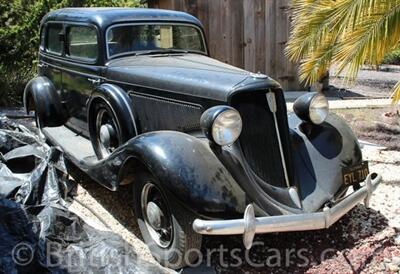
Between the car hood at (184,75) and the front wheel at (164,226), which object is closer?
the front wheel at (164,226)

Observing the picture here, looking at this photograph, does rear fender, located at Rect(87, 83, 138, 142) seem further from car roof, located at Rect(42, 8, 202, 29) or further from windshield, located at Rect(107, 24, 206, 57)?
car roof, located at Rect(42, 8, 202, 29)

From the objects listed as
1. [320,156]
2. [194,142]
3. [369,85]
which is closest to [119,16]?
[194,142]

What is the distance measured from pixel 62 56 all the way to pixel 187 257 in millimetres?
3217

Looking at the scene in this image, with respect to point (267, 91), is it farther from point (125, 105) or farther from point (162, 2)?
point (162, 2)

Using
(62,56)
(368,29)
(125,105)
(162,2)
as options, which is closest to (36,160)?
(125,105)

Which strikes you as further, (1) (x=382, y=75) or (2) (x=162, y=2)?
(1) (x=382, y=75)

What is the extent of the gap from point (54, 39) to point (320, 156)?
368 cm

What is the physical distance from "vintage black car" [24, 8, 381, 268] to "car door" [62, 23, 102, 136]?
2cm

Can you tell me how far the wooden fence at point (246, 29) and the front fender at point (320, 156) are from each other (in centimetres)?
584

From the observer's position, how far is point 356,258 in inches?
134

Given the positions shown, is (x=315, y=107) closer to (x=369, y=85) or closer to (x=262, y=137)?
(x=262, y=137)

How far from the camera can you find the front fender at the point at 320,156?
11.4ft

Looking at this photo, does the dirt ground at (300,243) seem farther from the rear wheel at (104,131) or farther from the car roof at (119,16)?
the car roof at (119,16)

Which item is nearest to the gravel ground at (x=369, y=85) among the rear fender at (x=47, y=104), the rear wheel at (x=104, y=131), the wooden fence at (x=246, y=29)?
the wooden fence at (x=246, y=29)
